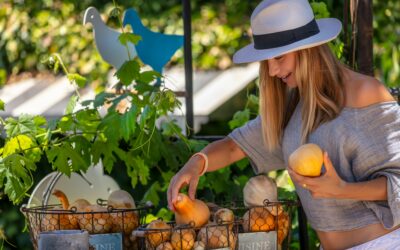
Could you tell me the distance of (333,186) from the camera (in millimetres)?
2658

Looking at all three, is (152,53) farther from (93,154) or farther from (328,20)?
(328,20)

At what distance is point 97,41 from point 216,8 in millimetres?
3984

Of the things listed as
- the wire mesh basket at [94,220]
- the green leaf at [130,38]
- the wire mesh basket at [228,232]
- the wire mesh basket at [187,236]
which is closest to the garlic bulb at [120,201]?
the wire mesh basket at [94,220]

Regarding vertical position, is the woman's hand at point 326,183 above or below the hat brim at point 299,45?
below

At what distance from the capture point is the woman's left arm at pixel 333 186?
2646mm

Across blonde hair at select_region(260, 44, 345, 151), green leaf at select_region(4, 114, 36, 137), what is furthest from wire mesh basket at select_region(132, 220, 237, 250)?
green leaf at select_region(4, 114, 36, 137)

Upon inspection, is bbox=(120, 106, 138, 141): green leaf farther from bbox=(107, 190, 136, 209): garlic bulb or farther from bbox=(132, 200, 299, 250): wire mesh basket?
bbox=(132, 200, 299, 250): wire mesh basket

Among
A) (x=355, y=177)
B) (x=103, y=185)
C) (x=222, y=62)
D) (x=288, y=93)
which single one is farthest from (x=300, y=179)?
(x=222, y=62)

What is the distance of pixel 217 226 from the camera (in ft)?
A: 9.16

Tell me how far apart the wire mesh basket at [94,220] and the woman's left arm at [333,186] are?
1.96 feet

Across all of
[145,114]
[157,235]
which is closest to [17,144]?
[145,114]

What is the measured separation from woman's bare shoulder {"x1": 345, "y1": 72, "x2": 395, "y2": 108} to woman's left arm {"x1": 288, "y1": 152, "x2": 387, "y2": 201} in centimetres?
23

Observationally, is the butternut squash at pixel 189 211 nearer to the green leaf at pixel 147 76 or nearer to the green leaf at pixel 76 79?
the green leaf at pixel 147 76

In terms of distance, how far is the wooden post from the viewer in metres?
3.52
